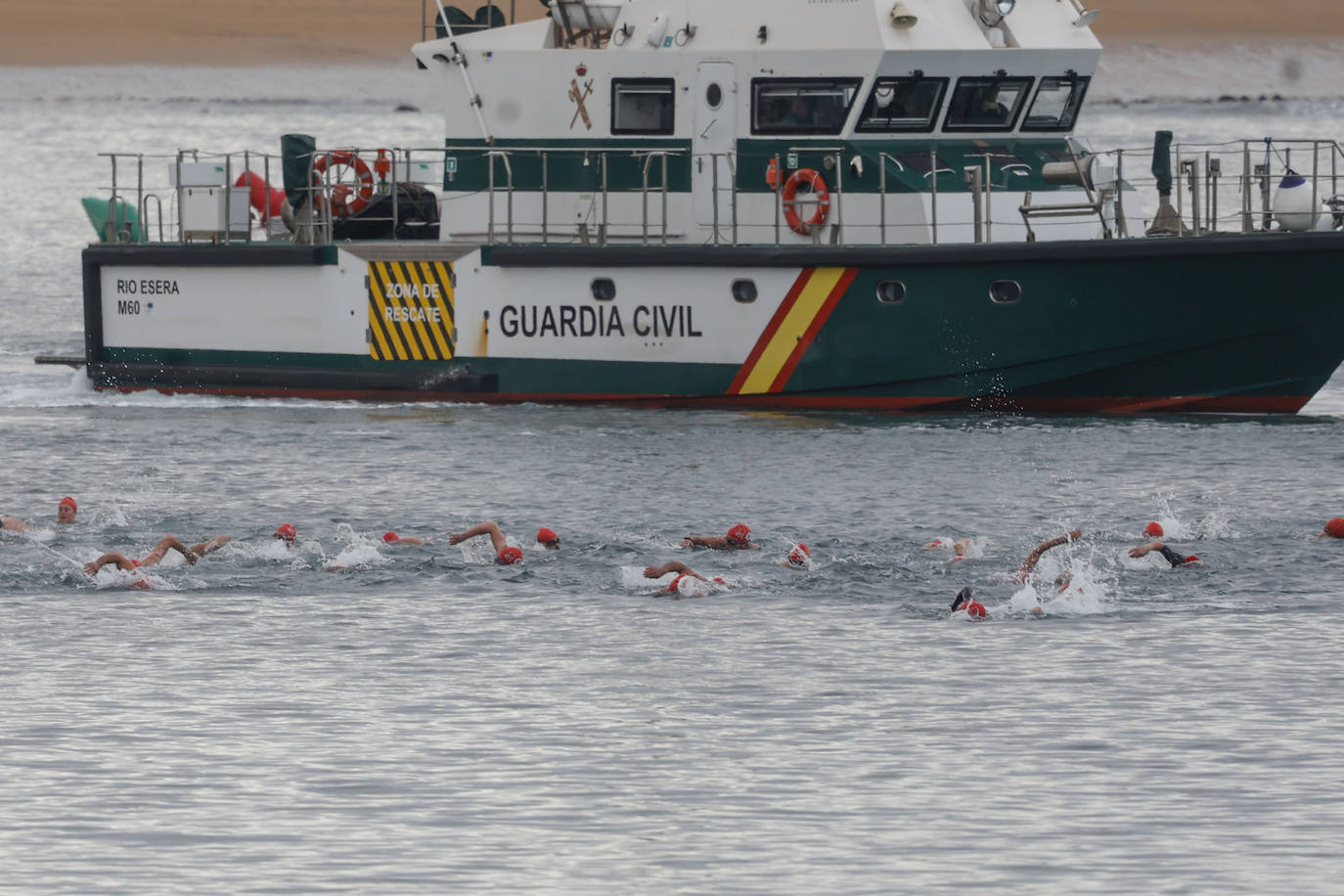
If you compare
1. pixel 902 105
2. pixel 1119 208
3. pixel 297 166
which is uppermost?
pixel 902 105

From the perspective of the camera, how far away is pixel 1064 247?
861 inches

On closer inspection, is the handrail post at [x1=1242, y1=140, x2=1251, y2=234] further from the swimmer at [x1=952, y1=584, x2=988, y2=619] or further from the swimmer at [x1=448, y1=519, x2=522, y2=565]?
the swimmer at [x1=448, y1=519, x2=522, y2=565]

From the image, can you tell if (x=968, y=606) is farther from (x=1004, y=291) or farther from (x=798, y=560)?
(x=1004, y=291)

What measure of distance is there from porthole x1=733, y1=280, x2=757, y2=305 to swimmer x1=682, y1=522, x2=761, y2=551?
6.37m

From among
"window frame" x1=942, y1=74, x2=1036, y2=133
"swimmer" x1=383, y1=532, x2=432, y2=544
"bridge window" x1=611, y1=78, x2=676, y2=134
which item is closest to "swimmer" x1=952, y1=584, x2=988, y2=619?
"swimmer" x1=383, y1=532, x2=432, y2=544

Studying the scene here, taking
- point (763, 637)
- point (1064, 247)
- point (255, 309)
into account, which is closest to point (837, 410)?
point (1064, 247)

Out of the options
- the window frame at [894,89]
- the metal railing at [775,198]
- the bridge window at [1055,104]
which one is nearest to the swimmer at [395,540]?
the metal railing at [775,198]

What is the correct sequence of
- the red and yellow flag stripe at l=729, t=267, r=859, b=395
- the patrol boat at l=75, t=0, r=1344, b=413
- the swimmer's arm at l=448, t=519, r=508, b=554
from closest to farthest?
the swimmer's arm at l=448, t=519, r=508, b=554
the patrol boat at l=75, t=0, r=1344, b=413
the red and yellow flag stripe at l=729, t=267, r=859, b=395

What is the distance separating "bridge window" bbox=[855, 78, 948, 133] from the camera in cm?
2320

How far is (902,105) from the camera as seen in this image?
2333cm

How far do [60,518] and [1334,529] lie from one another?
9528 mm

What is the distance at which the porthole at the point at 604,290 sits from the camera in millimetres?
23438

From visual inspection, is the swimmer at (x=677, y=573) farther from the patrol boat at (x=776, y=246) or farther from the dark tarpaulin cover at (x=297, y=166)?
the dark tarpaulin cover at (x=297, y=166)

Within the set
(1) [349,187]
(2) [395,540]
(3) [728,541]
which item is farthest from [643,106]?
(3) [728,541]
